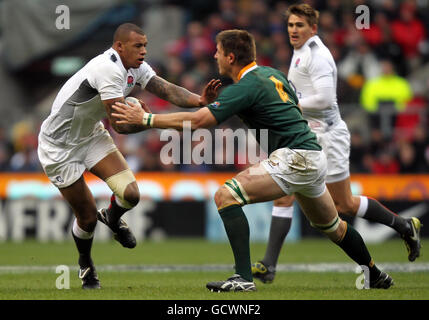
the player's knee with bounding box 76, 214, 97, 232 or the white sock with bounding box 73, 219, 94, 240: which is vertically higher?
the player's knee with bounding box 76, 214, 97, 232

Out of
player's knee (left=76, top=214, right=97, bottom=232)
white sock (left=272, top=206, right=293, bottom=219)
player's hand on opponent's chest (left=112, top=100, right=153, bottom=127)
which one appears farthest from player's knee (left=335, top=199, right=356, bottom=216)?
player's hand on opponent's chest (left=112, top=100, right=153, bottom=127)

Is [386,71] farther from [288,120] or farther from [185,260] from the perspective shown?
[288,120]

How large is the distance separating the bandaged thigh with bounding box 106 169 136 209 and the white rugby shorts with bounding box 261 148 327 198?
1564 mm

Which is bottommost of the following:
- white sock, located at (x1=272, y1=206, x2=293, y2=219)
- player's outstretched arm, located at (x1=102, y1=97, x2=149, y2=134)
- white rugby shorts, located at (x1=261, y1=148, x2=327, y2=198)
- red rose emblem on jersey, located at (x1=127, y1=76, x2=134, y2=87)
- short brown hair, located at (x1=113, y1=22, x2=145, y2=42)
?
white sock, located at (x1=272, y1=206, x2=293, y2=219)

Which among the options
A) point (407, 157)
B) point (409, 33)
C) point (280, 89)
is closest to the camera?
point (280, 89)

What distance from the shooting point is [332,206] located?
7.40 metres

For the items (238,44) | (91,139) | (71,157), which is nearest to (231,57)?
(238,44)

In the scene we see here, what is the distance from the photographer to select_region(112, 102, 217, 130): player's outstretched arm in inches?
270

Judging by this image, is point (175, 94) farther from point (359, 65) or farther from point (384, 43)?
point (384, 43)

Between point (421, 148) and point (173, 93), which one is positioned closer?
point (173, 93)

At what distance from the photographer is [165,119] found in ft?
22.7

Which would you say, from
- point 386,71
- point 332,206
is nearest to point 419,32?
point 386,71

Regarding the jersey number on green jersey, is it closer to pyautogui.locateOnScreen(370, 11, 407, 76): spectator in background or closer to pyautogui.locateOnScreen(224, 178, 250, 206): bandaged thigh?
pyautogui.locateOnScreen(224, 178, 250, 206): bandaged thigh

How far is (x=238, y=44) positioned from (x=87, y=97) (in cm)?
167
